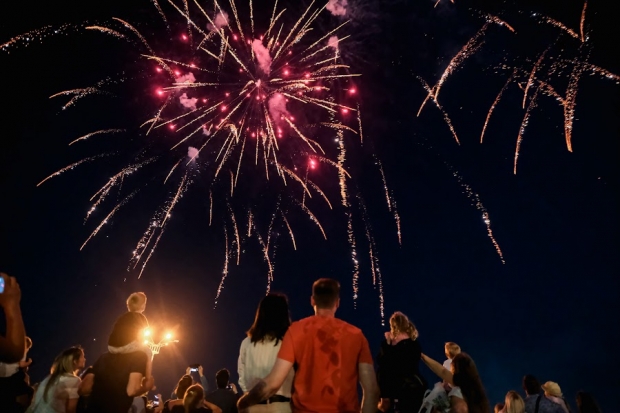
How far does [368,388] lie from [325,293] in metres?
0.85

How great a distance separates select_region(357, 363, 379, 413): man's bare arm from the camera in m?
3.54

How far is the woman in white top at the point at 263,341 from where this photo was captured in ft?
14.7

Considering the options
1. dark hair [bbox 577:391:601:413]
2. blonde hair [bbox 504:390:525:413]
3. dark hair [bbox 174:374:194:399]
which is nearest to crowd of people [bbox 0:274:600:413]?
dark hair [bbox 174:374:194:399]

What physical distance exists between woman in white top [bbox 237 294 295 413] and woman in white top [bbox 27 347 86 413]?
2.11 meters

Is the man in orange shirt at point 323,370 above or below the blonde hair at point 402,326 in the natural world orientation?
below

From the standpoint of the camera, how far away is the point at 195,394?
6.28 meters

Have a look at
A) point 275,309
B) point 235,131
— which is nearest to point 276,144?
point 235,131

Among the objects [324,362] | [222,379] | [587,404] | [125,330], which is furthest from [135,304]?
[587,404]

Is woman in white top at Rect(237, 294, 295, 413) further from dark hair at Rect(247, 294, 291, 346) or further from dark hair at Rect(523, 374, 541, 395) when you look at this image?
dark hair at Rect(523, 374, 541, 395)

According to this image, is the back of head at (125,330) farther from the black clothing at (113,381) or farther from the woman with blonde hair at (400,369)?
the woman with blonde hair at (400,369)

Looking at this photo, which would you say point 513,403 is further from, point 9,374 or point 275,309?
point 9,374

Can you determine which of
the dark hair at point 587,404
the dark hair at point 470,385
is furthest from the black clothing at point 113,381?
the dark hair at point 587,404

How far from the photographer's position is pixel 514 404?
705cm

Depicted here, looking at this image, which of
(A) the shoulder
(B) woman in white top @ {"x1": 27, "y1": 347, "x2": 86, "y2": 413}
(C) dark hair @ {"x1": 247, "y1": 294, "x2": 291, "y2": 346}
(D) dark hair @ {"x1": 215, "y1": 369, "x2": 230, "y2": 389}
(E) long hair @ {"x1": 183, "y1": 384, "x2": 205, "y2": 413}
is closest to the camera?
(C) dark hair @ {"x1": 247, "y1": 294, "x2": 291, "y2": 346}
